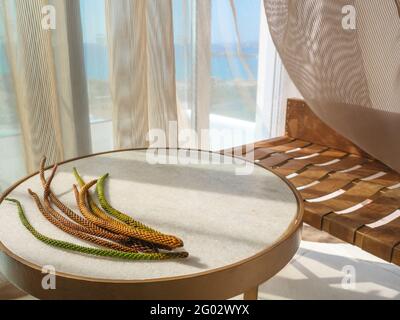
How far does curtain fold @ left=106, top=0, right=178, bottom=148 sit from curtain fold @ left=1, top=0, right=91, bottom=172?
0.34 ft

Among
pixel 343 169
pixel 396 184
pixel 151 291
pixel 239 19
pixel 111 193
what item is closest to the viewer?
pixel 151 291

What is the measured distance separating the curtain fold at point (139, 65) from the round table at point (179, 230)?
0.39 metres

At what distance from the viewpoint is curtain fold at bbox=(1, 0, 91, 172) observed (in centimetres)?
101

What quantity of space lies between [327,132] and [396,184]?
0.33 meters

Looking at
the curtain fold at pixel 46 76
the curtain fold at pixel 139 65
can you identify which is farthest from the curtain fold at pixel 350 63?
the curtain fold at pixel 46 76

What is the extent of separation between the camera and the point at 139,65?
3.96 ft

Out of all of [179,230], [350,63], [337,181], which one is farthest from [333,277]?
[179,230]

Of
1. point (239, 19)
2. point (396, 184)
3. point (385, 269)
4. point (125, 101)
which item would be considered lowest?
point (385, 269)

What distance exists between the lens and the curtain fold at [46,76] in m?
1.01

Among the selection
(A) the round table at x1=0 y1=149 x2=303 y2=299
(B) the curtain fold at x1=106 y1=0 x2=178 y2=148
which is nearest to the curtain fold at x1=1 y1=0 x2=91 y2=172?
(B) the curtain fold at x1=106 y1=0 x2=178 y2=148

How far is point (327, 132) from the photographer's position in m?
1.31

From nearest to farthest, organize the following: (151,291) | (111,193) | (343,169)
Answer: (151,291) → (111,193) → (343,169)

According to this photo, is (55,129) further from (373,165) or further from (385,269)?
(385,269)
